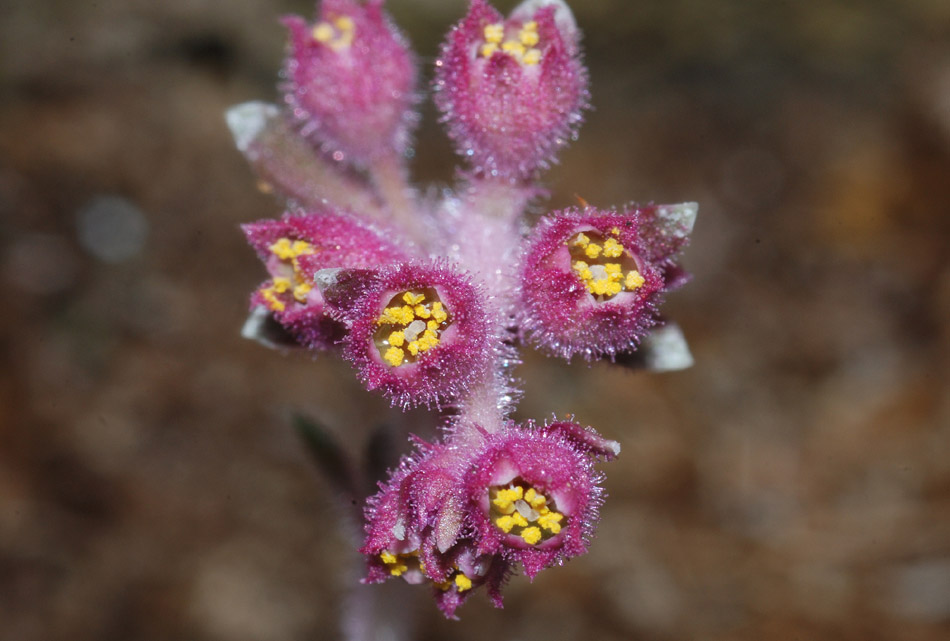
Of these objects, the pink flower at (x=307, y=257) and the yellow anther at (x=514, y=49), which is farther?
the yellow anther at (x=514, y=49)

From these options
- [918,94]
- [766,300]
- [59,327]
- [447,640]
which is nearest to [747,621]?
[447,640]

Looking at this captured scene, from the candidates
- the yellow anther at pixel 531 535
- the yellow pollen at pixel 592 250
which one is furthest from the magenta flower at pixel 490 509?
the yellow pollen at pixel 592 250

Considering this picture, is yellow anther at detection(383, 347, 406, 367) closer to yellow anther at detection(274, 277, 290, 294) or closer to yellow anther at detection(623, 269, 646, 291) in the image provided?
yellow anther at detection(274, 277, 290, 294)

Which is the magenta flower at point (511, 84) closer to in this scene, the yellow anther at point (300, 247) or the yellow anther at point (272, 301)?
the yellow anther at point (300, 247)

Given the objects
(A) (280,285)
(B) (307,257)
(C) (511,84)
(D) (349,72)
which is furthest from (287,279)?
(C) (511,84)

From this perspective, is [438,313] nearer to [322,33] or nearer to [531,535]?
[531,535]

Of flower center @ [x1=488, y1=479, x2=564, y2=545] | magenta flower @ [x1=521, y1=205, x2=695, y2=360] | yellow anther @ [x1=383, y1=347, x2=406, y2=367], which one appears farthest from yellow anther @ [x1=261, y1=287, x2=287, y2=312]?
flower center @ [x1=488, y1=479, x2=564, y2=545]
